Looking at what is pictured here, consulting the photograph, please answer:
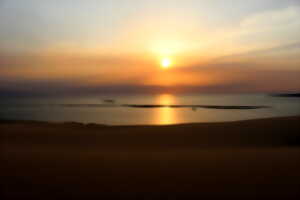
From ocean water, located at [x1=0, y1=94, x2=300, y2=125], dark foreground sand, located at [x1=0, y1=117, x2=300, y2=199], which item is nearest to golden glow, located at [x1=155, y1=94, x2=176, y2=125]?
ocean water, located at [x1=0, y1=94, x2=300, y2=125]

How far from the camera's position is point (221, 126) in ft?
38.5

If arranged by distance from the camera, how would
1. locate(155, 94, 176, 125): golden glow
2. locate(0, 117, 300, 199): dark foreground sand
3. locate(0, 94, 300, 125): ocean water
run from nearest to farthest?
locate(0, 117, 300, 199): dark foreground sand, locate(155, 94, 176, 125): golden glow, locate(0, 94, 300, 125): ocean water

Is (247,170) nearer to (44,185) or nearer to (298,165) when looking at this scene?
(298,165)

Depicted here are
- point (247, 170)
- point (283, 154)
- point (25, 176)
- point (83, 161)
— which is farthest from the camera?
point (283, 154)

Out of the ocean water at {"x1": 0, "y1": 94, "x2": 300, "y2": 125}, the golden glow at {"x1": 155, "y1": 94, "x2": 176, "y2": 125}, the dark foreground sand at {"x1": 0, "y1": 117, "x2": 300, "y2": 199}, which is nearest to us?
the dark foreground sand at {"x1": 0, "y1": 117, "x2": 300, "y2": 199}

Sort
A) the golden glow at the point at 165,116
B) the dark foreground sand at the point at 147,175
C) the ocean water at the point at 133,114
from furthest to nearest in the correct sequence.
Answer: the ocean water at the point at 133,114
the golden glow at the point at 165,116
the dark foreground sand at the point at 147,175

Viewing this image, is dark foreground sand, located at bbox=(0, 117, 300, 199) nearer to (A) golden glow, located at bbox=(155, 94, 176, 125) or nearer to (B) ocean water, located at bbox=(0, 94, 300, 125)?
(A) golden glow, located at bbox=(155, 94, 176, 125)

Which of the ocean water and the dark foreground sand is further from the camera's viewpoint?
the ocean water

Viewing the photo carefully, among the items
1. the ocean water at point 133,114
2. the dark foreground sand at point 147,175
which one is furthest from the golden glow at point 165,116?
the dark foreground sand at point 147,175

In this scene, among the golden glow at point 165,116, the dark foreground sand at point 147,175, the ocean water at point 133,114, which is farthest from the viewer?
the ocean water at point 133,114

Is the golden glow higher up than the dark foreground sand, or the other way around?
the golden glow

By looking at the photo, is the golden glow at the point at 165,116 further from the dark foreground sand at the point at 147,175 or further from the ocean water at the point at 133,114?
the dark foreground sand at the point at 147,175

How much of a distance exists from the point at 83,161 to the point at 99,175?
46.4 inches

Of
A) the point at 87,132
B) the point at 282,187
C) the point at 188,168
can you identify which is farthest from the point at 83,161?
the point at 87,132
